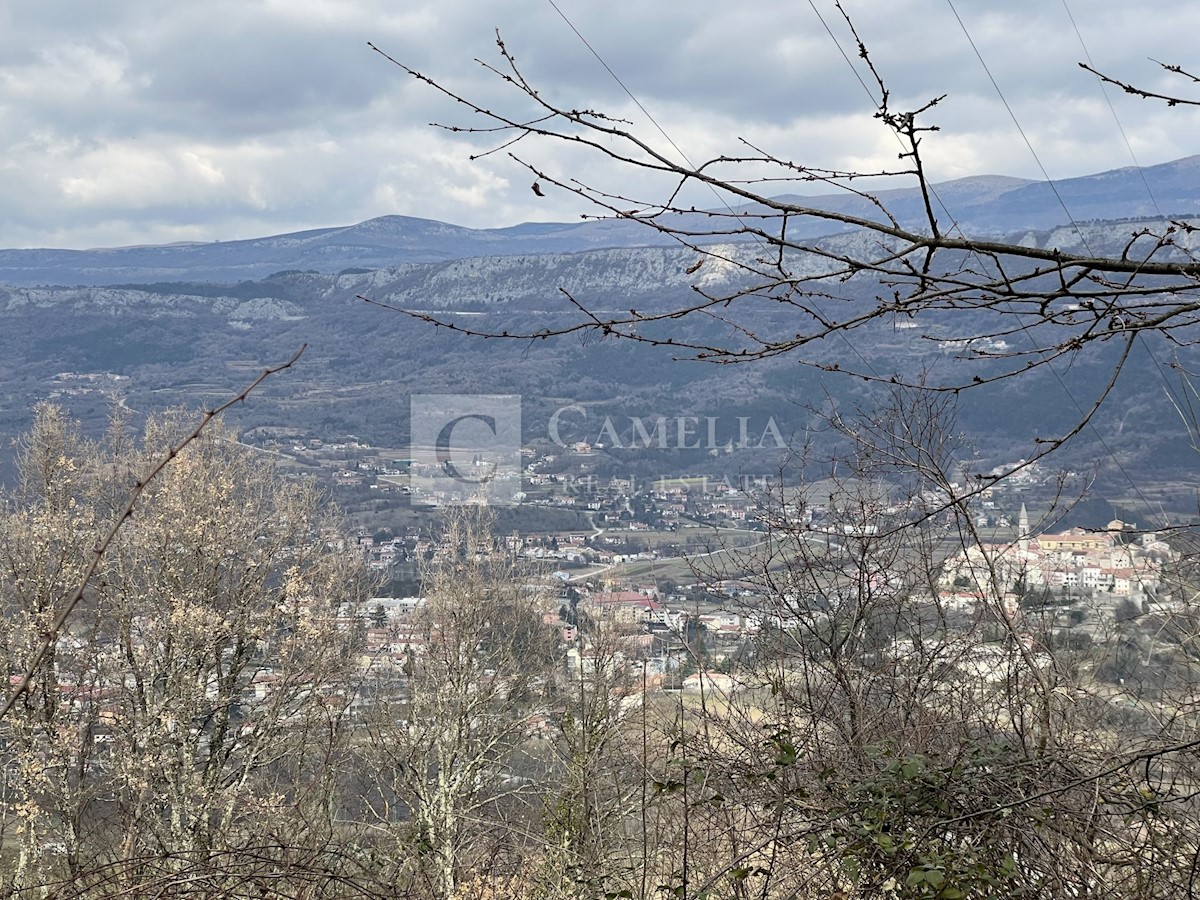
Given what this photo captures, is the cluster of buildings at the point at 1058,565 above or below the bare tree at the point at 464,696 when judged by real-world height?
above

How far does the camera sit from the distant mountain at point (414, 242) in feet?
489

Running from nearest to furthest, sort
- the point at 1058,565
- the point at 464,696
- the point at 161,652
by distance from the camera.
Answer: the point at 1058,565 → the point at 161,652 → the point at 464,696

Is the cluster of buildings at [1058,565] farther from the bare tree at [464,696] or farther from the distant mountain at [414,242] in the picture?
the distant mountain at [414,242]

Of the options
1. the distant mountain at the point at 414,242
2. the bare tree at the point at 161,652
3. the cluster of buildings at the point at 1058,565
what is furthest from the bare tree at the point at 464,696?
the distant mountain at the point at 414,242

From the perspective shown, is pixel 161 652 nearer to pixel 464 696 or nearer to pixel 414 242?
pixel 464 696

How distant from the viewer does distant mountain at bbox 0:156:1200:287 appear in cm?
14900

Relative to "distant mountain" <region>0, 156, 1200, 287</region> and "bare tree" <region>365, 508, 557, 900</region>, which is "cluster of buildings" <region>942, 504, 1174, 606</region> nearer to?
"bare tree" <region>365, 508, 557, 900</region>

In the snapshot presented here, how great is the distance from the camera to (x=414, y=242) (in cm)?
18588

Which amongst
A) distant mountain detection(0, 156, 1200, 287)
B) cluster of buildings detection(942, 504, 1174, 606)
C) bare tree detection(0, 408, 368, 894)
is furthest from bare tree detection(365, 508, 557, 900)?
distant mountain detection(0, 156, 1200, 287)

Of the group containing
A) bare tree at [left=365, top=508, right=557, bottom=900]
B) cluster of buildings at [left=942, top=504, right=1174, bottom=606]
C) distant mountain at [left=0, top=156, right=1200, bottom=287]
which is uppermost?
distant mountain at [left=0, top=156, right=1200, bottom=287]

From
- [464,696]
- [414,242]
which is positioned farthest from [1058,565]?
[414,242]

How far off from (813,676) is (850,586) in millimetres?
910

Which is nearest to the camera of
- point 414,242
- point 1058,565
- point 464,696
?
point 1058,565

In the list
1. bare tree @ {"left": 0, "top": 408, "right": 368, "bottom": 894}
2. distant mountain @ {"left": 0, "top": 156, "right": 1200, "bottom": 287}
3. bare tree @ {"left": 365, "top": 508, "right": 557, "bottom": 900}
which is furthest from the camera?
distant mountain @ {"left": 0, "top": 156, "right": 1200, "bottom": 287}
